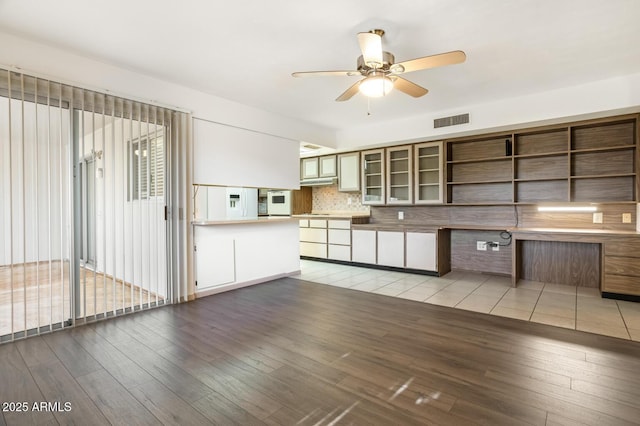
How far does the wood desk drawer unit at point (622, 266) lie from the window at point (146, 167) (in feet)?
17.4

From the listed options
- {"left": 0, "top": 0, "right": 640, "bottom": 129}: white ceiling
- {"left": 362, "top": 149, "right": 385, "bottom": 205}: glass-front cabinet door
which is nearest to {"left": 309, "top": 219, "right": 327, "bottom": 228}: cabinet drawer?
{"left": 362, "top": 149, "right": 385, "bottom": 205}: glass-front cabinet door

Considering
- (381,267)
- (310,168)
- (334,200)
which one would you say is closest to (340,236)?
(381,267)

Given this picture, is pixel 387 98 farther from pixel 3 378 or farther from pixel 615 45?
pixel 3 378

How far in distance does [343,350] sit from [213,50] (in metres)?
2.89

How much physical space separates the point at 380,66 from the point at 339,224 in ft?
12.3

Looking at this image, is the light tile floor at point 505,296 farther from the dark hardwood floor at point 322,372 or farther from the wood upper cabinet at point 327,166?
the wood upper cabinet at point 327,166

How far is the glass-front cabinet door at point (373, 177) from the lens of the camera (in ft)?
19.4

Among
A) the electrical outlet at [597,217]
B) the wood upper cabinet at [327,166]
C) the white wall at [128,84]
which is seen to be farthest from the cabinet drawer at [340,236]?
the electrical outlet at [597,217]

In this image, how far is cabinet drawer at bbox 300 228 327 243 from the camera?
638 centimetres

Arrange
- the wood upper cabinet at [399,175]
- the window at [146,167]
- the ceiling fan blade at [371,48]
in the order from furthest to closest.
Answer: the wood upper cabinet at [399,175] < the window at [146,167] < the ceiling fan blade at [371,48]

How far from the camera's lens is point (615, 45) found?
2.87 metres

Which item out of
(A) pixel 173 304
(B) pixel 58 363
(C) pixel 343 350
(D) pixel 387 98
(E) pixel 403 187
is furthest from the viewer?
(E) pixel 403 187

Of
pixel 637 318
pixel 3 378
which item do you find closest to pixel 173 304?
pixel 3 378

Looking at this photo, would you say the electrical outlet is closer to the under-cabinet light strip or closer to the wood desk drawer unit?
the under-cabinet light strip
